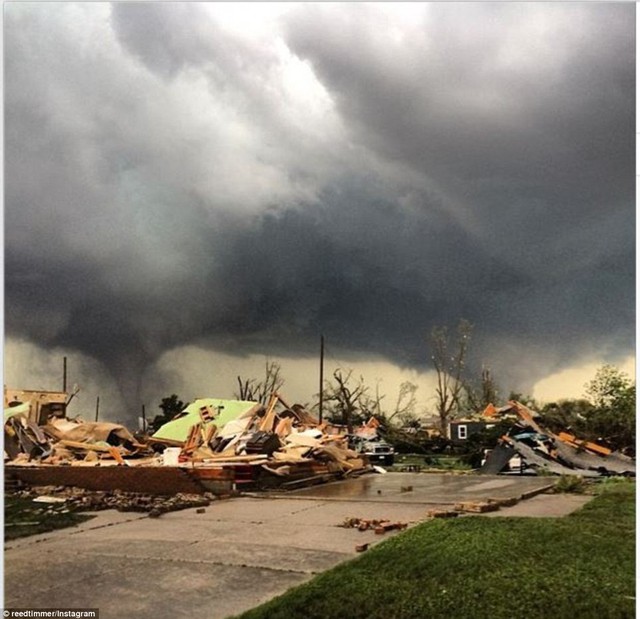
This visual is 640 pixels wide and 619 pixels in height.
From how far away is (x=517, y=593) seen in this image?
10.7 ft

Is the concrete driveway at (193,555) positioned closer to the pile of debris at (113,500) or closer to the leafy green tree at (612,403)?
the pile of debris at (113,500)

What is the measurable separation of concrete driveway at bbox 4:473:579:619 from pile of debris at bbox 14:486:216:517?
16 cm

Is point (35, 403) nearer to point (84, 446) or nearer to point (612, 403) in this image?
point (84, 446)

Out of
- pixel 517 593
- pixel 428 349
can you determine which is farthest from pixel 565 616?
pixel 428 349

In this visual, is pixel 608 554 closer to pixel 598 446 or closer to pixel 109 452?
pixel 598 446

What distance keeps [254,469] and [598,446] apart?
11.4 ft

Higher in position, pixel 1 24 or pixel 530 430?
pixel 1 24

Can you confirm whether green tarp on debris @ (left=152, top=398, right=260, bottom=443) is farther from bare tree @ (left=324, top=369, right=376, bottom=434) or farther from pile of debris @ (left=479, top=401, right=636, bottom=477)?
pile of debris @ (left=479, top=401, right=636, bottom=477)

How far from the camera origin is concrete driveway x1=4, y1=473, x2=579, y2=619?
333 centimetres

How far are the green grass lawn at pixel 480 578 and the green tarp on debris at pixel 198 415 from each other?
75.8 inches

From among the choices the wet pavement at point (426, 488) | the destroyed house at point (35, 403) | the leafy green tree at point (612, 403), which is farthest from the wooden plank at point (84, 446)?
the leafy green tree at point (612, 403)

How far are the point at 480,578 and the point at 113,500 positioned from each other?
3.27 m

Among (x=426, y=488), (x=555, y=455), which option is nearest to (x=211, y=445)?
(x=426, y=488)

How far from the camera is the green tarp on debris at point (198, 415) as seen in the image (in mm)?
5457
